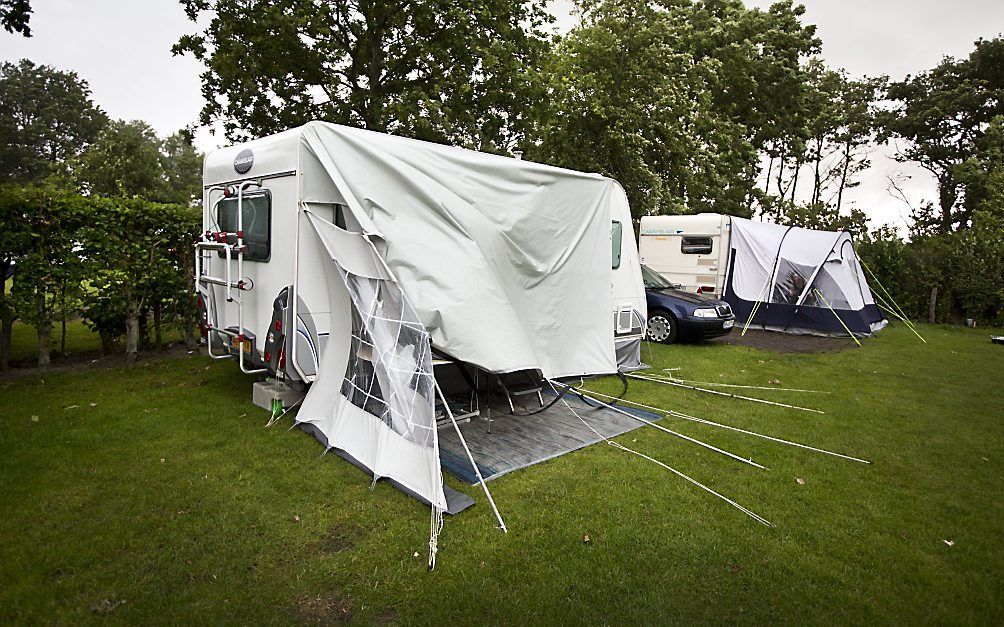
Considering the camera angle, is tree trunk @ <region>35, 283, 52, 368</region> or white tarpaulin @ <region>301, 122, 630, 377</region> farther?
tree trunk @ <region>35, 283, 52, 368</region>

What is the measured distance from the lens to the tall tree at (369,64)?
1142cm

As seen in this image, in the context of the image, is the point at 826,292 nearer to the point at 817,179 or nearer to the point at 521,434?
the point at 521,434

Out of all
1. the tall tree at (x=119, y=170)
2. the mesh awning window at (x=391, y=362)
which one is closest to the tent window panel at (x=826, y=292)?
the mesh awning window at (x=391, y=362)

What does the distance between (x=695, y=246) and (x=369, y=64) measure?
8.00 m

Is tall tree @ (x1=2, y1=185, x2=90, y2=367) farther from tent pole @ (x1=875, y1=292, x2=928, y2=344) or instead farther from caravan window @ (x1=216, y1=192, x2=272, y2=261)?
tent pole @ (x1=875, y1=292, x2=928, y2=344)

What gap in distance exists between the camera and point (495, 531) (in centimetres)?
346

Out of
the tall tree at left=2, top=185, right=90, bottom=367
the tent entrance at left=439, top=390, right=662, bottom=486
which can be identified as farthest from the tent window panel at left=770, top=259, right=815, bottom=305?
the tall tree at left=2, top=185, right=90, bottom=367

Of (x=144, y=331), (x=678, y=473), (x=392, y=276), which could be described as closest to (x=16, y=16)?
(x=144, y=331)

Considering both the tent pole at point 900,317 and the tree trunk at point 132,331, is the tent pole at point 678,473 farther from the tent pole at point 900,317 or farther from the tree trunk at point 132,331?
the tent pole at point 900,317

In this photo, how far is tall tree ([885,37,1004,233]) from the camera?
75.5 ft

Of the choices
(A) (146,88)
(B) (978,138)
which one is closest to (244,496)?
(A) (146,88)

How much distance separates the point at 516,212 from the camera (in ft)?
17.0

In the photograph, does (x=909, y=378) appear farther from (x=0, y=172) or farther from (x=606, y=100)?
(x=0, y=172)

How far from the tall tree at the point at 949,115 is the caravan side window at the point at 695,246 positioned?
16.2m
